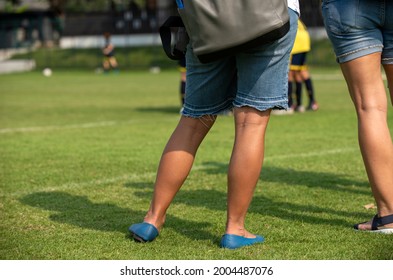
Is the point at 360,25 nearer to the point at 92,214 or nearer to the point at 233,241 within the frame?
the point at 233,241

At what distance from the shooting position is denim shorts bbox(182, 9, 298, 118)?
15.4ft

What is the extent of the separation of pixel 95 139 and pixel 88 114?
16.0 feet

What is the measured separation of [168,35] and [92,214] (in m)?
1.57

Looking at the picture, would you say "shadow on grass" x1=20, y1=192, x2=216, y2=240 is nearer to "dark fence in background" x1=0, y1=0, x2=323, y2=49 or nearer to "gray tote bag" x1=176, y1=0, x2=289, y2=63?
"gray tote bag" x1=176, y1=0, x2=289, y2=63

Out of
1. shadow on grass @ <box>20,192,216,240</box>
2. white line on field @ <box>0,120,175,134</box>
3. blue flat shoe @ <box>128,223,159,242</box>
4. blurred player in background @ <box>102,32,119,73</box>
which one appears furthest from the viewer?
blurred player in background @ <box>102,32,119,73</box>

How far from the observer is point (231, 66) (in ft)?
15.9

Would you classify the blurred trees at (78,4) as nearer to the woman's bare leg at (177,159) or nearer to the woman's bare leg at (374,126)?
the woman's bare leg at (374,126)

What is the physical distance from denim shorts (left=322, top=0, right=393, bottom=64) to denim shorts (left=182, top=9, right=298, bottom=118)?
0.52 m

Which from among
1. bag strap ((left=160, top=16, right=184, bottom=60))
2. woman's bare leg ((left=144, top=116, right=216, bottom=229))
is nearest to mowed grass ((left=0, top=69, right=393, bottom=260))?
woman's bare leg ((left=144, top=116, right=216, bottom=229))

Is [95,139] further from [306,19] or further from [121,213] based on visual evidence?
[306,19]

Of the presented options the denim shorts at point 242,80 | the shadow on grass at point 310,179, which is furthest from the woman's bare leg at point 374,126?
the shadow on grass at point 310,179

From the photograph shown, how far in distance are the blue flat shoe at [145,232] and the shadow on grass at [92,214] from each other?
0.28 metres

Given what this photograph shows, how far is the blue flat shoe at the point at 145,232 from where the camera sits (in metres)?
4.95

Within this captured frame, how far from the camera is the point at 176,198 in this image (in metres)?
6.69
